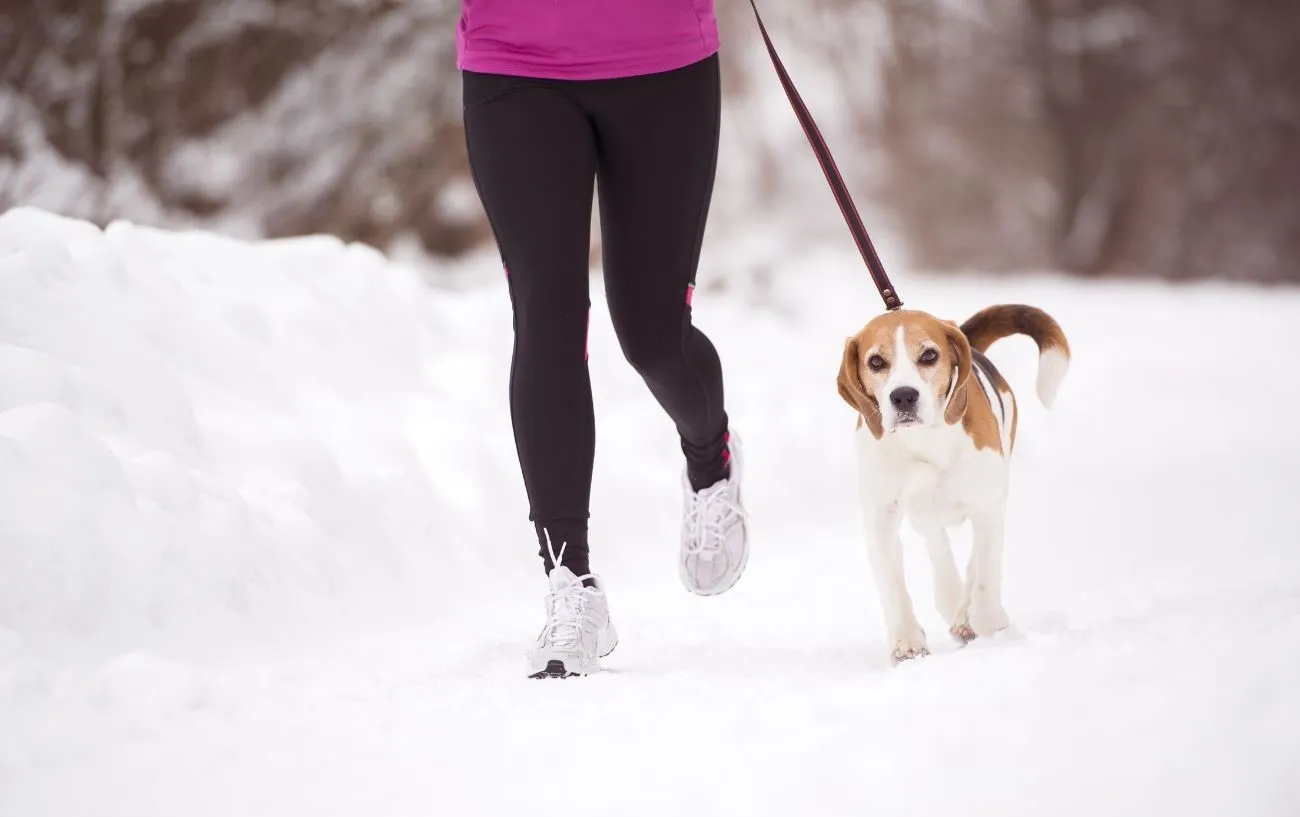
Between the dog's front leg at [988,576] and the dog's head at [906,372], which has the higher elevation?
the dog's head at [906,372]

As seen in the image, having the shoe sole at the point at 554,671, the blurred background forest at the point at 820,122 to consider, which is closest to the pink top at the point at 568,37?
the shoe sole at the point at 554,671

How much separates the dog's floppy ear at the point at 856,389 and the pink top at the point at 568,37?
2.39 feet

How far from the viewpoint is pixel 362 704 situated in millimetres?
2305

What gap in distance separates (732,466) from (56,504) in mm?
1565

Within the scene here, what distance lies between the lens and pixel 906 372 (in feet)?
8.18

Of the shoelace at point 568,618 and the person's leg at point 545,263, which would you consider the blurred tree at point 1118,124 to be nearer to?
the person's leg at point 545,263

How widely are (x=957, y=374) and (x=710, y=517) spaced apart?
2.56 feet

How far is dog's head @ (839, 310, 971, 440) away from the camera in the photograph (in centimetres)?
249

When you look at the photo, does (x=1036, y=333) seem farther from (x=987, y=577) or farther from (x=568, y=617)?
(x=568, y=617)

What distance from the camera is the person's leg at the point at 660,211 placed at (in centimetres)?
267

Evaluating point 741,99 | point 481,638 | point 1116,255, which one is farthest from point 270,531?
point 1116,255

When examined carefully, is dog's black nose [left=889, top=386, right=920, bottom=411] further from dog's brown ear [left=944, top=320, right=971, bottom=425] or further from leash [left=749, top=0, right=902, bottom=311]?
leash [left=749, top=0, right=902, bottom=311]

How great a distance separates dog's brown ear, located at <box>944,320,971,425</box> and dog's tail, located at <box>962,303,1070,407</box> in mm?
463

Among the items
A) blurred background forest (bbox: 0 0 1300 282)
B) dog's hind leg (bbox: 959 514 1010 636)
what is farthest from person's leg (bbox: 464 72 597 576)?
blurred background forest (bbox: 0 0 1300 282)
